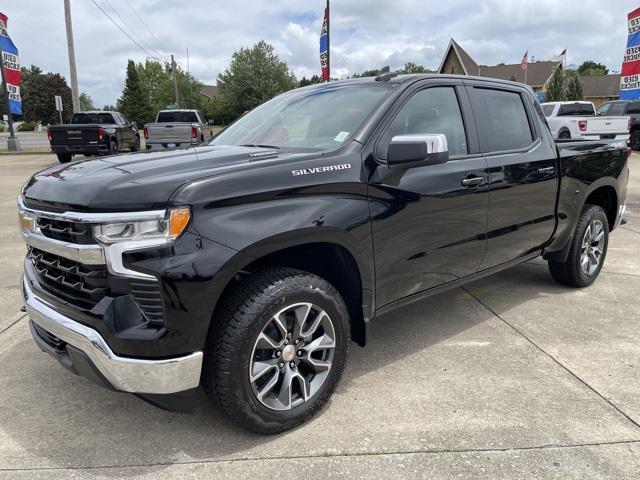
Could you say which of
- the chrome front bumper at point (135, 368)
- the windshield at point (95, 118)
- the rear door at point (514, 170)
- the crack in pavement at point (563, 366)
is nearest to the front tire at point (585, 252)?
the rear door at point (514, 170)

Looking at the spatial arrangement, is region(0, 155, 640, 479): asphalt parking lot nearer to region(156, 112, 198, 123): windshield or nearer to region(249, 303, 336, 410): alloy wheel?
region(249, 303, 336, 410): alloy wheel

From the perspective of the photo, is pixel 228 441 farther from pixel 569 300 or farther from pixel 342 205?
pixel 569 300

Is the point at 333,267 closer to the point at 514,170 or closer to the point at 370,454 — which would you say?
the point at 370,454

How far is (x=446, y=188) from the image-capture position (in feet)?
10.9

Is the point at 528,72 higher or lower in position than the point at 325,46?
higher

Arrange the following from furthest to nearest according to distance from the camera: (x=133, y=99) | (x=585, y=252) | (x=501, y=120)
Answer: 1. (x=133, y=99)
2. (x=585, y=252)
3. (x=501, y=120)

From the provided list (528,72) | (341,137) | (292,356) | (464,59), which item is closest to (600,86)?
(528,72)

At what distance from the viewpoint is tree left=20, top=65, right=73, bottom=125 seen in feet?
297

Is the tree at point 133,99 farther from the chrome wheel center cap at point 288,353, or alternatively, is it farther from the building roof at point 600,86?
the chrome wheel center cap at point 288,353

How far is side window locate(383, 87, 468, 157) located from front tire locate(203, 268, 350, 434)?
3.93 ft

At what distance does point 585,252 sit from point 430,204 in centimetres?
252

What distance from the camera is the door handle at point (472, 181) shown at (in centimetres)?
346

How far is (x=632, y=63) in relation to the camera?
60.3 ft

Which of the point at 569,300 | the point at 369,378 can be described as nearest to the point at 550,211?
the point at 569,300
